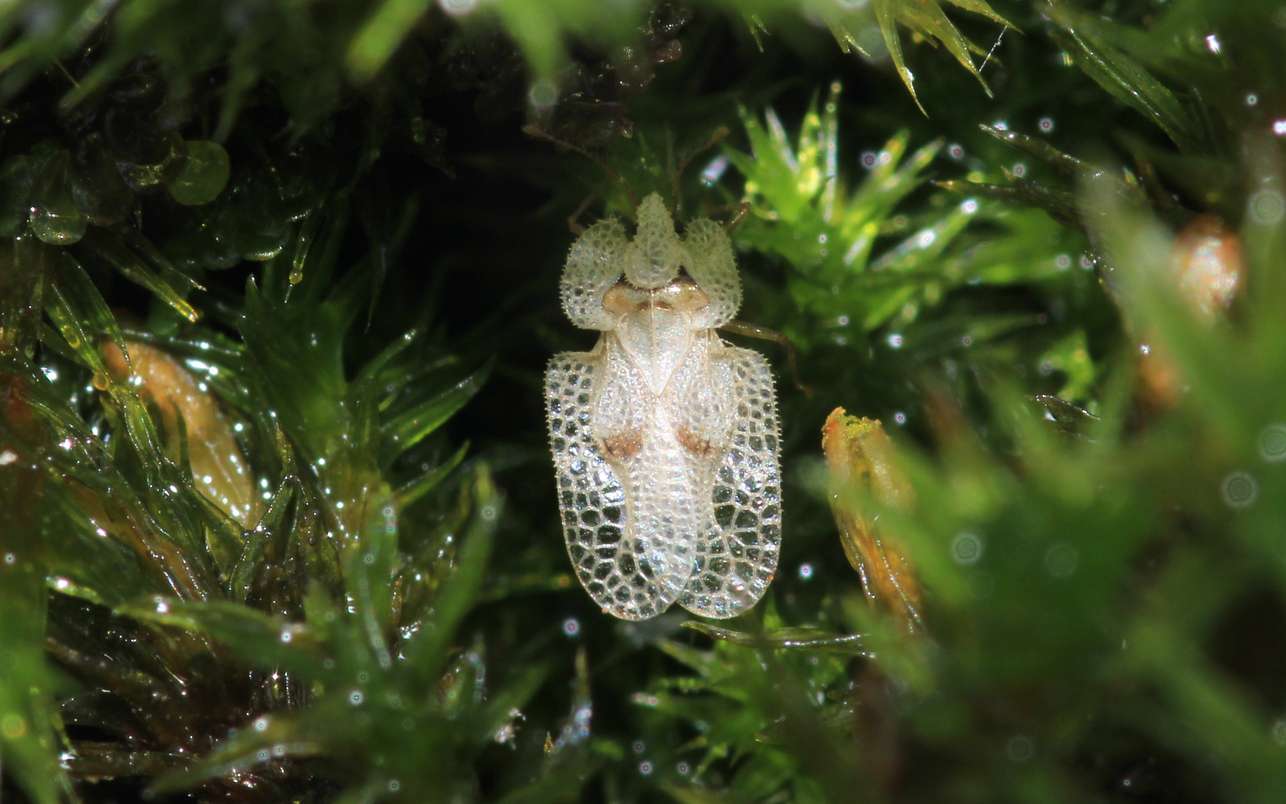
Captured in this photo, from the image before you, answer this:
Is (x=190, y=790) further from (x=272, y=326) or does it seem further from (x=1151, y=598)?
(x=1151, y=598)

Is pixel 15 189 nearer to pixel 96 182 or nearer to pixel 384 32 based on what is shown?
pixel 96 182

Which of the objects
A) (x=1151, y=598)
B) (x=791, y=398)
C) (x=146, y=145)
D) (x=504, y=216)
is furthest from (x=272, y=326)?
(x=1151, y=598)

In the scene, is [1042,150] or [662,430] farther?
[662,430]

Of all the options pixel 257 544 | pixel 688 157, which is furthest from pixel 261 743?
pixel 688 157

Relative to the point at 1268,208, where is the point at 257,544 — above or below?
below

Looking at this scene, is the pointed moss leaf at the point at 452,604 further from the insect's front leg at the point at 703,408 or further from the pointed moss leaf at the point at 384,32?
the insect's front leg at the point at 703,408

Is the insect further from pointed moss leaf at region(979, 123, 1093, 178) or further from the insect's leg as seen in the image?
pointed moss leaf at region(979, 123, 1093, 178)

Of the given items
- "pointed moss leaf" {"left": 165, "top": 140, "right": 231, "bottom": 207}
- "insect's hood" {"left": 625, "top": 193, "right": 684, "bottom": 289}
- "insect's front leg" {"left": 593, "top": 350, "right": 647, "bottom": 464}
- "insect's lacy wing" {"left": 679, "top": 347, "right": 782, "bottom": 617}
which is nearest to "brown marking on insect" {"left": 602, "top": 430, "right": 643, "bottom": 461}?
"insect's front leg" {"left": 593, "top": 350, "right": 647, "bottom": 464}
